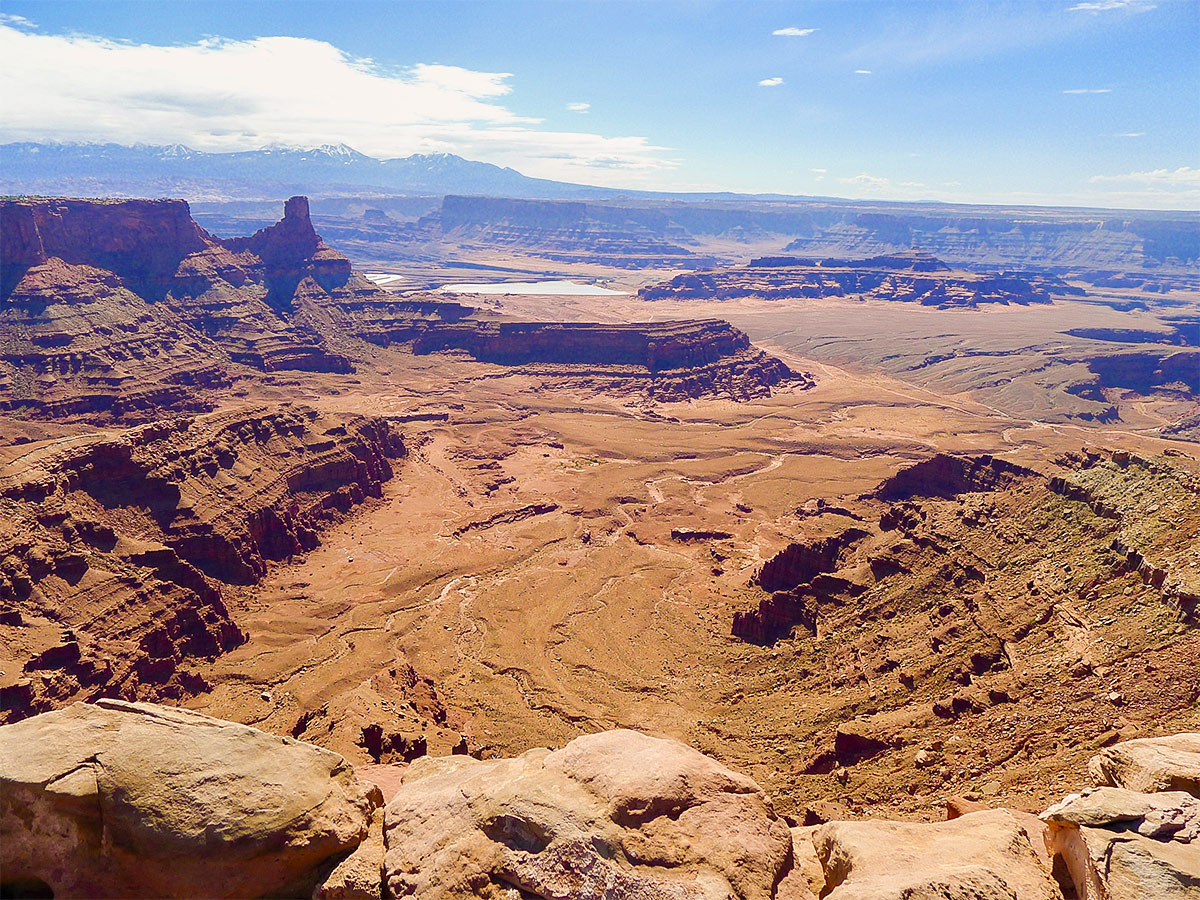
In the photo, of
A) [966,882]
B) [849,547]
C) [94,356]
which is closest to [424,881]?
[966,882]

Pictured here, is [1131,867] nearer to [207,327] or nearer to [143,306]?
[143,306]

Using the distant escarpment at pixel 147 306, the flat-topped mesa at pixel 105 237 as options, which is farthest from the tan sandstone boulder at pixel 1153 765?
the flat-topped mesa at pixel 105 237

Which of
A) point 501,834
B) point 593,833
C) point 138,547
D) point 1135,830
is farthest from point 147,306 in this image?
point 1135,830

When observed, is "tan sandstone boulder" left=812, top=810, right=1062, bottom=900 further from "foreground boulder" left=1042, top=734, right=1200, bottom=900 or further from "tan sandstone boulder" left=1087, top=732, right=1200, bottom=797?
"tan sandstone boulder" left=1087, top=732, right=1200, bottom=797

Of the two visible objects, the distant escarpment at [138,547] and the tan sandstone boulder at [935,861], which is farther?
the distant escarpment at [138,547]

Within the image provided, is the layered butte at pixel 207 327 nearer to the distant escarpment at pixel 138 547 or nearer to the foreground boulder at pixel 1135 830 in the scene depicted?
the distant escarpment at pixel 138 547

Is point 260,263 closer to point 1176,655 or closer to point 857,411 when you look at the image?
point 857,411
